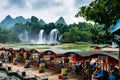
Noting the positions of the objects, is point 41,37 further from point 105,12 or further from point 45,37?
point 105,12

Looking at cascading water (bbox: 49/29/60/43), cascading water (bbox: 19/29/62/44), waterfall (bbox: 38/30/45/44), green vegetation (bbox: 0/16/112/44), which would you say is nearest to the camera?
green vegetation (bbox: 0/16/112/44)

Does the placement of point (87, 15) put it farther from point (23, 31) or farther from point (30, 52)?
point (23, 31)

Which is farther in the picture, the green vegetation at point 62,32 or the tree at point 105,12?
the green vegetation at point 62,32

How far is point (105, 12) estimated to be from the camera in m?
14.5

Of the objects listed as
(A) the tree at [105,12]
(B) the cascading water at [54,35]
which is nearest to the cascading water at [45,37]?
(B) the cascading water at [54,35]

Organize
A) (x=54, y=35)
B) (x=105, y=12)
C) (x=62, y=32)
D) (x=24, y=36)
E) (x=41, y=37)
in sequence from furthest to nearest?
(x=24, y=36), (x=41, y=37), (x=54, y=35), (x=62, y=32), (x=105, y=12)

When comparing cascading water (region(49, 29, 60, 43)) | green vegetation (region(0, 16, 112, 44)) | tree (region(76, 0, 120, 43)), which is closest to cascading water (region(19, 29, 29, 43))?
green vegetation (region(0, 16, 112, 44))

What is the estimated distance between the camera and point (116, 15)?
14.1 meters

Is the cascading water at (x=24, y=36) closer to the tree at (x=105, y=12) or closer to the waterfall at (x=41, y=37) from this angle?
the waterfall at (x=41, y=37)

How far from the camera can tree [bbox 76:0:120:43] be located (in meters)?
14.0

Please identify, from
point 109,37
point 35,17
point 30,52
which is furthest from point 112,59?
point 35,17

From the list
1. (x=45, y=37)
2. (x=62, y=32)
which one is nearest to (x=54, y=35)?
(x=62, y=32)

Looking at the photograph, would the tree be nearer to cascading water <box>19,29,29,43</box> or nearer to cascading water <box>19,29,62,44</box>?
cascading water <box>19,29,62,44</box>

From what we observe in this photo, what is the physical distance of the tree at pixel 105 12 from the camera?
1396cm
